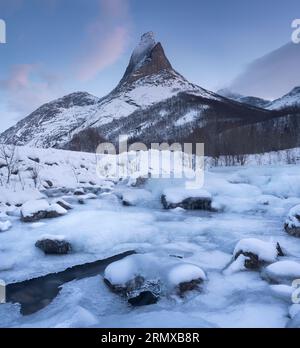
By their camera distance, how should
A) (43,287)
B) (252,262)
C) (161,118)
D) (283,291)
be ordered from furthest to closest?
(161,118)
(252,262)
(43,287)
(283,291)

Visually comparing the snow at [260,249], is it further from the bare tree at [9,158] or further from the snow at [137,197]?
the bare tree at [9,158]

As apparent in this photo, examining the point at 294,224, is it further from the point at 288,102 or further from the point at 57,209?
the point at 288,102

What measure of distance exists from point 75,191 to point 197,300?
9.39 m

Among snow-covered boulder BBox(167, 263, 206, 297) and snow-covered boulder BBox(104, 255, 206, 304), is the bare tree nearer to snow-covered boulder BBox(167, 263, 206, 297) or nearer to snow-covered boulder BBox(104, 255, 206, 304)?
snow-covered boulder BBox(104, 255, 206, 304)

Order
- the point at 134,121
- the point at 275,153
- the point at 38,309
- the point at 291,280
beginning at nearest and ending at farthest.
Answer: the point at 38,309 < the point at 291,280 < the point at 275,153 < the point at 134,121

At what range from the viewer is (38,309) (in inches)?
165

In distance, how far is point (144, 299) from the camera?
13.8 feet

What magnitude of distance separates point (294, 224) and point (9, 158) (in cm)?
1091

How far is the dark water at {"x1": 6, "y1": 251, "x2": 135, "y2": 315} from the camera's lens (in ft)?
14.3

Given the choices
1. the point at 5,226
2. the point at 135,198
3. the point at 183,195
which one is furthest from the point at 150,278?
Answer: the point at 135,198

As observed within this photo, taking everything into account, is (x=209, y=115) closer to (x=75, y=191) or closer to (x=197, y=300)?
(x=75, y=191)

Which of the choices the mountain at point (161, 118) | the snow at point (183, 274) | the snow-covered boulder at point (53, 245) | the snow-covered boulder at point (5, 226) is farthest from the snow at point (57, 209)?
the mountain at point (161, 118)
